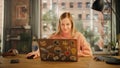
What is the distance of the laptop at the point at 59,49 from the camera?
4.93 ft

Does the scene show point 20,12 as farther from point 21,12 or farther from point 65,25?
point 65,25

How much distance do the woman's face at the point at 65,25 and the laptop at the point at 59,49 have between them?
114 centimetres

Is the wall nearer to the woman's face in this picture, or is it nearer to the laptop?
the woman's face

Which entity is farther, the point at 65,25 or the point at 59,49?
the point at 65,25

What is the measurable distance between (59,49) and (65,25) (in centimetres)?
123

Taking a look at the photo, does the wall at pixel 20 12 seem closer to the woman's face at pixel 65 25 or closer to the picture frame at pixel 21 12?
the picture frame at pixel 21 12

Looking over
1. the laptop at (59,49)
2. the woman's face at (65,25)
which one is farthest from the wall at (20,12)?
the laptop at (59,49)

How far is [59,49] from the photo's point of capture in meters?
1.52

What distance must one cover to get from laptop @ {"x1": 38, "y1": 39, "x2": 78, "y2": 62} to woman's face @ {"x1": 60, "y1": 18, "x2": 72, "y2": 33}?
1.14 metres

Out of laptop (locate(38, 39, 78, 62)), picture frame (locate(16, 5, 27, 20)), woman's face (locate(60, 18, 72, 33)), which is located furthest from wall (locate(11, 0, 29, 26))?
laptop (locate(38, 39, 78, 62))

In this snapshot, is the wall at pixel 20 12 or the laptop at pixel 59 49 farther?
the wall at pixel 20 12

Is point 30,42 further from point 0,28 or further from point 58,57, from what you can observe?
point 58,57

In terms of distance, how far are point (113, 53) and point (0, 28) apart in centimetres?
218

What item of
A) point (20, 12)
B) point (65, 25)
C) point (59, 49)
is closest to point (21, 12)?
point (20, 12)
